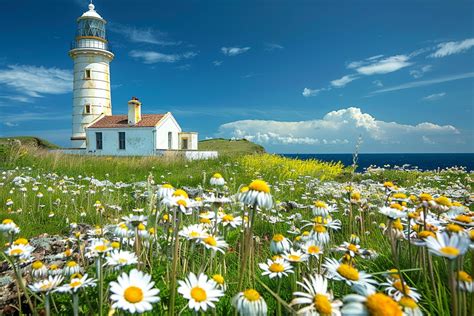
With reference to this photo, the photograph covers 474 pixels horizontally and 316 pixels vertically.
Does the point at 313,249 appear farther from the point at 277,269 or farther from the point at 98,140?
the point at 98,140

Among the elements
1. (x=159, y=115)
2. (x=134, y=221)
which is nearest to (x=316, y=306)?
(x=134, y=221)

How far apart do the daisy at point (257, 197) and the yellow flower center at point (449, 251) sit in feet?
2.37

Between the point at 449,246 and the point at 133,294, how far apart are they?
3.97 feet

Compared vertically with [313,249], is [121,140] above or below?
above

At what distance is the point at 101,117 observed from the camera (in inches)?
1202

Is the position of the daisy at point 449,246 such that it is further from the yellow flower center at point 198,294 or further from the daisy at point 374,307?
the yellow flower center at point 198,294

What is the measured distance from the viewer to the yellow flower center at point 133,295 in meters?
1.17

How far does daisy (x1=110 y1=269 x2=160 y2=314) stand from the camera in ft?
3.68

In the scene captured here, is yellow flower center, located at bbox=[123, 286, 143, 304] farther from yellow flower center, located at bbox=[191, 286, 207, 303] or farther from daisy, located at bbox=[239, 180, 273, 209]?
daisy, located at bbox=[239, 180, 273, 209]

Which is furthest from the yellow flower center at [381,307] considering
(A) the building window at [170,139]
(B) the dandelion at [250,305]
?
(A) the building window at [170,139]

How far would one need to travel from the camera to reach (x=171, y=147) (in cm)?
3122

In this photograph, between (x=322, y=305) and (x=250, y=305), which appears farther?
(x=250, y=305)

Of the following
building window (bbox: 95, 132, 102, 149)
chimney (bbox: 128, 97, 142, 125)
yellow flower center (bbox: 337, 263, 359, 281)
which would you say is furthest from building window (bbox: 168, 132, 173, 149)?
yellow flower center (bbox: 337, 263, 359, 281)

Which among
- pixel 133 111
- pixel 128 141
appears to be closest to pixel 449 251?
pixel 133 111
